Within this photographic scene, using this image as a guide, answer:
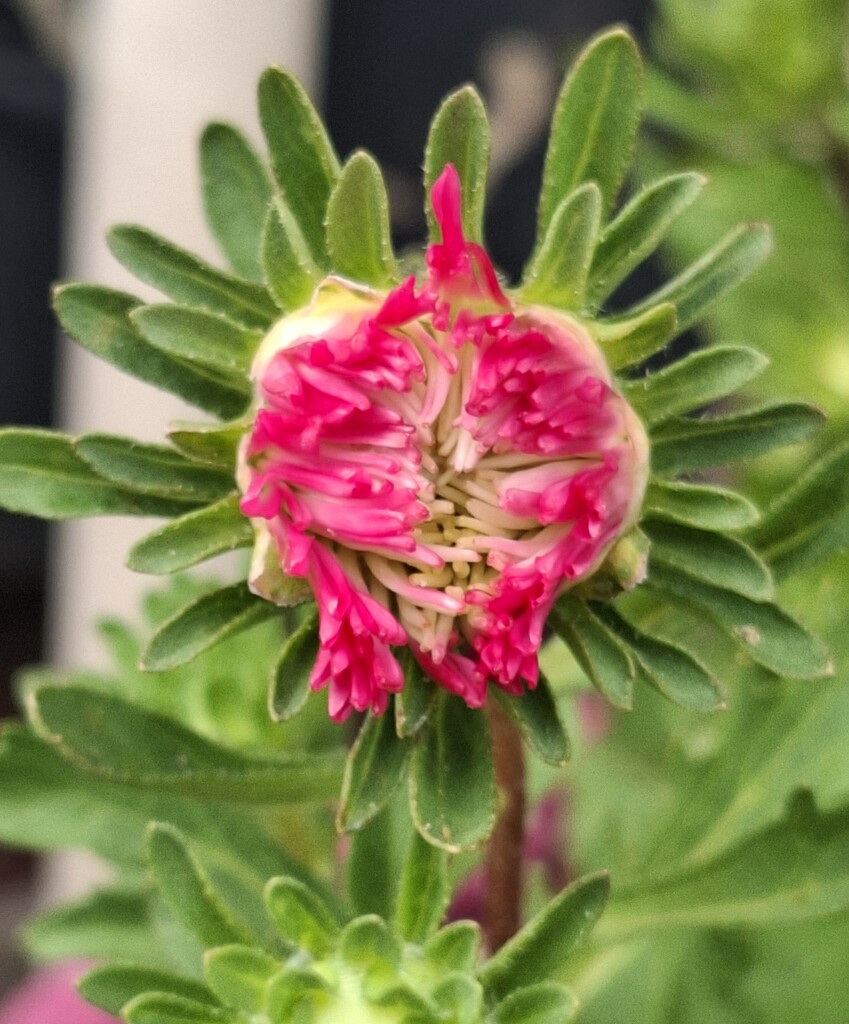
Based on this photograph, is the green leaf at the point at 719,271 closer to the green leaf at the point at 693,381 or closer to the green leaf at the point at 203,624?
the green leaf at the point at 693,381

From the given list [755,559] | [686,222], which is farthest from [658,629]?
[686,222]

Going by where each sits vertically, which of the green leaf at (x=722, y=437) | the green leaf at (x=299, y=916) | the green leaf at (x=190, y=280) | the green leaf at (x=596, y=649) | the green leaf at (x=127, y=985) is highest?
the green leaf at (x=190, y=280)

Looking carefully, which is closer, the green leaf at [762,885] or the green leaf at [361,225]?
the green leaf at [361,225]

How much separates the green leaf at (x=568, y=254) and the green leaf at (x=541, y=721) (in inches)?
6.0

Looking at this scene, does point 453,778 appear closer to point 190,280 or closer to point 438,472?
point 438,472

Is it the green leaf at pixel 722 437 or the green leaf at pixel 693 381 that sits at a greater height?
the green leaf at pixel 693 381

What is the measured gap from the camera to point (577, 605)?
511 millimetres

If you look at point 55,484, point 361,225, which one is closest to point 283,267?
point 361,225

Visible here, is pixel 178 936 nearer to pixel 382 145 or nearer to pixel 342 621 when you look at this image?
pixel 342 621

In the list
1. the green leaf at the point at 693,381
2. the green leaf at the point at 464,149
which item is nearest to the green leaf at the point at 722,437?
the green leaf at the point at 693,381

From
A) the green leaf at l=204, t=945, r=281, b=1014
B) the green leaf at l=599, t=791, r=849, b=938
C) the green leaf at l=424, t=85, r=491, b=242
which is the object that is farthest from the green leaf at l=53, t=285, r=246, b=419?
the green leaf at l=599, t=791, r=849, b=938

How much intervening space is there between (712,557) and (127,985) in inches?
12.1

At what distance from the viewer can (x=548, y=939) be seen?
50 centimetres

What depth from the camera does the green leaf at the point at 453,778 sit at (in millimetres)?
497
